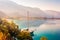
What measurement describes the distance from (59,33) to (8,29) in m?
0.52

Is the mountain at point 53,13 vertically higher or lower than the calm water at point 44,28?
higher

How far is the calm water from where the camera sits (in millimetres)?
1188

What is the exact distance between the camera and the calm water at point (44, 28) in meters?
1.19

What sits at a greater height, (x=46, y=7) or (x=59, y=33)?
(x=46, y=7)

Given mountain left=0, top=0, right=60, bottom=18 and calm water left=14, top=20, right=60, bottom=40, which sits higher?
mountain left=0, top=0, right=60, bottom=18

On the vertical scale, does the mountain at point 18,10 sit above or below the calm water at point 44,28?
above

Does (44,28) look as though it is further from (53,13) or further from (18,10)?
(18,10)

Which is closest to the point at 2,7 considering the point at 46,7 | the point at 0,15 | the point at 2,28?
the point at 0,15

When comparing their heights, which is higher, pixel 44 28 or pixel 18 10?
pixel 18 10

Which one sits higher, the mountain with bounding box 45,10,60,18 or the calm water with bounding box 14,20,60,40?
the mountain with bounding box 45,10,60,18

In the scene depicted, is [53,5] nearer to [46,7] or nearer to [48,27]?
[46,7]

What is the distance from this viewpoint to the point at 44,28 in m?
1.20

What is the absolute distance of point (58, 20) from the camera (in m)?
1.21

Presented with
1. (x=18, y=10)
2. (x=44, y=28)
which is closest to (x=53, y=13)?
(x=44, y=28)
